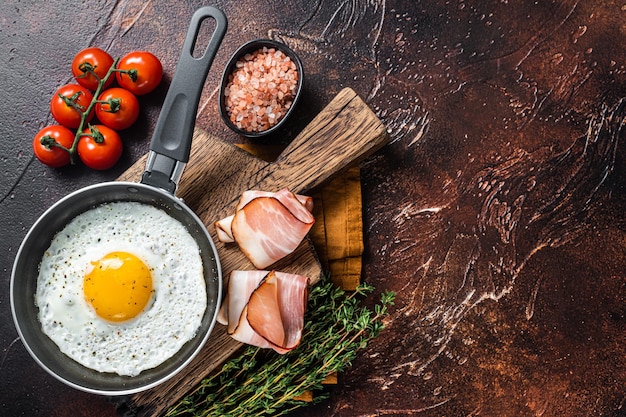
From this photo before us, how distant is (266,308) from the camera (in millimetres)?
2131

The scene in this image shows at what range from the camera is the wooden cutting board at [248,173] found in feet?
7.21

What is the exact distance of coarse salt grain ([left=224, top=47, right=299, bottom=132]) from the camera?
2236 mm

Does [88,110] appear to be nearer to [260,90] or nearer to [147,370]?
[260,90]

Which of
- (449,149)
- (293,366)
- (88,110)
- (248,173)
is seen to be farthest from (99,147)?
(449,149)

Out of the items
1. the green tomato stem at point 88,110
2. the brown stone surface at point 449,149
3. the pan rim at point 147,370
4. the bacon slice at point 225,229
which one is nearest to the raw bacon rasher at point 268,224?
the bacon slice at point 225,229

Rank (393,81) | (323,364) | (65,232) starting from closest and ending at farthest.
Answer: (65,232), (323,364), (393,81)

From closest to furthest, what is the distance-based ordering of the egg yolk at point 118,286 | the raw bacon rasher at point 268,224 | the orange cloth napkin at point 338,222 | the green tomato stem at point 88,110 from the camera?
the egg yolk at point 118,286
the raw bacon rasher at point 268,224
the green tomato stem at point 88,110
the orange cloth napkin at point 338,222

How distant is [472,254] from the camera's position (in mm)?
2430

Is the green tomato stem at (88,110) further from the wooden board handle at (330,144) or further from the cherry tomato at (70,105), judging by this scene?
the wooden board handle at (330,144)

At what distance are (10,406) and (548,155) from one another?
2.30 m

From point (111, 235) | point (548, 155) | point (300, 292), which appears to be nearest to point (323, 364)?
point (300, 292)

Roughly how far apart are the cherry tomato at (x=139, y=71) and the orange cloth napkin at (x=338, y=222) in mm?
413

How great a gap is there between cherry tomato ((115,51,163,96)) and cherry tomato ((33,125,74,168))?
0.28 m

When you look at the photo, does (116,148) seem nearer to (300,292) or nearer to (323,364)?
(300,292)
